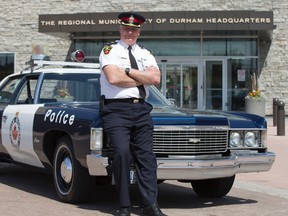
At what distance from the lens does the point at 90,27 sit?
22328mm

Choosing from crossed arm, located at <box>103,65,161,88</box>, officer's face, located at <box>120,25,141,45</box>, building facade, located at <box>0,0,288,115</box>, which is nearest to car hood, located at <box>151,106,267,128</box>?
crossed arm, located at <box>103,65,161,88</box>

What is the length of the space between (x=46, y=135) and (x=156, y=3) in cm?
1884

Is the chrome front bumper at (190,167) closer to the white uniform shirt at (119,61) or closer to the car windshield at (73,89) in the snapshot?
the white uniform shirt at (119,61)

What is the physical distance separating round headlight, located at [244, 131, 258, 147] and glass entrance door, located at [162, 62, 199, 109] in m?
17.9

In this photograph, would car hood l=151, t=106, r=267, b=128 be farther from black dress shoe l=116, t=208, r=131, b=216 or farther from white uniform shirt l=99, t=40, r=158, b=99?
black dress shoe l=116, t=208, r=131, b=216

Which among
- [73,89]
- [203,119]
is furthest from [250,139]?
[73,89]

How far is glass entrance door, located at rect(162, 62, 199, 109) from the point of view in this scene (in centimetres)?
2431

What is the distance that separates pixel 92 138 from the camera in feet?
18.5

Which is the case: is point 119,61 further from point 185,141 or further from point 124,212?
point 124,212

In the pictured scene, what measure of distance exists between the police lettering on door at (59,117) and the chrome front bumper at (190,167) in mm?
630

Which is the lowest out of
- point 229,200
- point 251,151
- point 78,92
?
point 229,200

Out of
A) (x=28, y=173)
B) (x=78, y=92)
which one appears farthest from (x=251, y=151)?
(x=28, y=173)

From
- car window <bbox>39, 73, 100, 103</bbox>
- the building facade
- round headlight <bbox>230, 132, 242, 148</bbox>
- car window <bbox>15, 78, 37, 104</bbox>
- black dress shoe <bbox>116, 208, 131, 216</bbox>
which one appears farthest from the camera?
the building facade

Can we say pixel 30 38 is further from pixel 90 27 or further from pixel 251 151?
pixel 251 151
